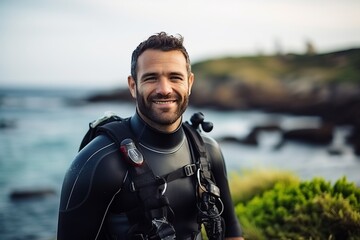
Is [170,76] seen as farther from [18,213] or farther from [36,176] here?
[36,176]

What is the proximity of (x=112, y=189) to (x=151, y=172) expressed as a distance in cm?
27

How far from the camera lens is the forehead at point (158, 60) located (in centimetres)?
261

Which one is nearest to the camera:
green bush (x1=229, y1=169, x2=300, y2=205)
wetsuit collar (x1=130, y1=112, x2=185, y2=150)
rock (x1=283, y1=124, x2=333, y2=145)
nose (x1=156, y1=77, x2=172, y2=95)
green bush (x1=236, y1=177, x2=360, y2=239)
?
nose (x1=156, y1=77, x2=172, y2=95)

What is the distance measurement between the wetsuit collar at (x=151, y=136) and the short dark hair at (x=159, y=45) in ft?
1.05

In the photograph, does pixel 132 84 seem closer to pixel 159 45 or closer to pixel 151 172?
pixel 159 45

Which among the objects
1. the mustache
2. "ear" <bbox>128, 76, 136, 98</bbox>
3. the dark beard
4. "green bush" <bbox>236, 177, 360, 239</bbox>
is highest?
"ear" <bbox>128, 76, 136, 98</bbox>

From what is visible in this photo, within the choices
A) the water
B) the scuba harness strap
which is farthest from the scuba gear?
the water

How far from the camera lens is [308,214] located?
439 centimetres

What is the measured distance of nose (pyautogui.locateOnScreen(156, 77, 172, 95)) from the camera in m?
2.57

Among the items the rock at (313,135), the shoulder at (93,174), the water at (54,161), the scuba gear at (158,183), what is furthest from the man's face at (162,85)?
the rock at (313,135)

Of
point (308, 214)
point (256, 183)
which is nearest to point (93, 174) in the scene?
point (308, 214)

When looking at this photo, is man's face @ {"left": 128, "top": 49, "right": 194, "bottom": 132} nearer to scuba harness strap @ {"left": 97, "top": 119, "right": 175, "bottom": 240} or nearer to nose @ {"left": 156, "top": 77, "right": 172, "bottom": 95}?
nose @ {"left": 156, "top": 77, "right": 172, "bottom": 95}

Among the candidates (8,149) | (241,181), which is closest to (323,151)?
(241,181)

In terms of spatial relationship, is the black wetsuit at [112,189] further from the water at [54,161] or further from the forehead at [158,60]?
the water at [54,161]
